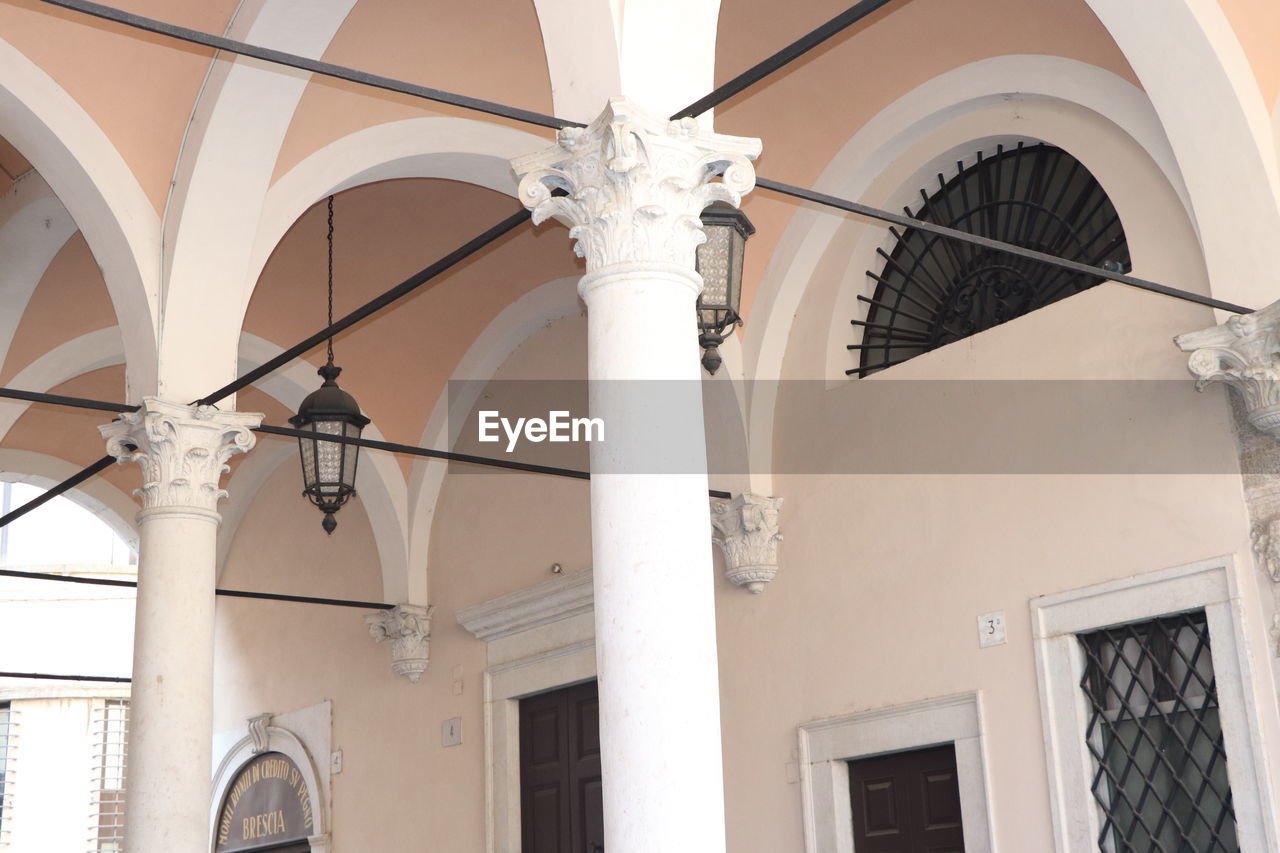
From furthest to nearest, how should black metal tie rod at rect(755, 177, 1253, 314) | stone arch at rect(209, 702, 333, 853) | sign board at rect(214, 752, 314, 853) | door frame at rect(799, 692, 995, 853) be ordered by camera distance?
sign board at rect(214, 752, 314, 853)
stone arch at rect(209, 702, 333, 853)
door frame at rect(799, 692, 995, 853)
black metal tie rod at rect(755, 177, 1253, 314)

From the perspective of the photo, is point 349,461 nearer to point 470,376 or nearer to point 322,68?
point 470,376

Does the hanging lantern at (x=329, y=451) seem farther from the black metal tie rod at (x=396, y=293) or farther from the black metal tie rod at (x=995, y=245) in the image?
the black metal tie rod at (x=995, y=245)

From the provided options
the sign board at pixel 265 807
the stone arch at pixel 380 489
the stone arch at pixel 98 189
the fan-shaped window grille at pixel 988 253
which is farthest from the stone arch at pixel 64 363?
the fan-shaped window grille at pixel 988 253

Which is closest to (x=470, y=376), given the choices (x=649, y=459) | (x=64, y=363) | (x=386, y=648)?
(x=386, y=648)

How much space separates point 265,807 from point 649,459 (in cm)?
874

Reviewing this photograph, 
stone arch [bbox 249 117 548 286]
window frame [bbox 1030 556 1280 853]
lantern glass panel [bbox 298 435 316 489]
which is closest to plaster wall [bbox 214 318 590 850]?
stone arch [bbox 249 117 548 286]

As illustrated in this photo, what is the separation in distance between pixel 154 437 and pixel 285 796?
232 inches

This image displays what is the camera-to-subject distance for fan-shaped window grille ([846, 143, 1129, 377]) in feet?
21.8

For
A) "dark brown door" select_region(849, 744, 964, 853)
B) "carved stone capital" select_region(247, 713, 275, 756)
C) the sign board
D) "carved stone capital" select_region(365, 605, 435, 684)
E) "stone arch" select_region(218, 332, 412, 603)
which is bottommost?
"dark brown door" select_region(849, 744, 964, 853)

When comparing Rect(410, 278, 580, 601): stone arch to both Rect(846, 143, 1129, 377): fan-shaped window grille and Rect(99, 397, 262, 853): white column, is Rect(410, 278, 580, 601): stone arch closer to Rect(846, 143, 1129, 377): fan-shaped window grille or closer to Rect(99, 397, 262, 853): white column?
Rect(846, 143, 1129, 377): fan-shaped window grille

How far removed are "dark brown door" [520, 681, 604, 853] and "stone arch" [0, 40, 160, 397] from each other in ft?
11.7

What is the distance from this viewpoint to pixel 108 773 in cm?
1620

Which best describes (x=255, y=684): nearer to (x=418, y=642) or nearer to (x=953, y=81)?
(x=418, y=642)

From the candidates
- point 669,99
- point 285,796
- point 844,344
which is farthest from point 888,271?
point 285,796
